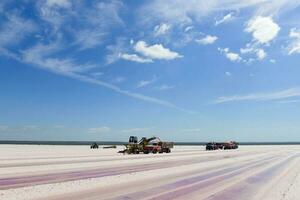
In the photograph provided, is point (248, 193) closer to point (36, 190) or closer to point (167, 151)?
A: point (36, 190)

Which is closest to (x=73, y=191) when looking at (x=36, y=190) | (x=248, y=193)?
(x=36, y=190)

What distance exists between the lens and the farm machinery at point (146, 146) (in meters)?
55.7

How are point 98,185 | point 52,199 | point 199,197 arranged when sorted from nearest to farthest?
point 52,199 → point 199,197 → point 98,185

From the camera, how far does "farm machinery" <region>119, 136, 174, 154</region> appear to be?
5566 cm

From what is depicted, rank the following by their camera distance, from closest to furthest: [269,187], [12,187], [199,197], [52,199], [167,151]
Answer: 1. [52,199]
2. [199,197]
3. [12,187]
4. [269,187]
5. [167,151]

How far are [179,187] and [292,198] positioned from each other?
414 cm

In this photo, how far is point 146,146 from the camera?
186 feet

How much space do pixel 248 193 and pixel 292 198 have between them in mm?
1635

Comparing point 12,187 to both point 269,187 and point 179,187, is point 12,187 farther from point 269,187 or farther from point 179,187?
point 269,187

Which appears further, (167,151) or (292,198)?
(167,151)

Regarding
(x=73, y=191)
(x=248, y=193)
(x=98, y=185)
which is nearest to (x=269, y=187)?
(x=248, y=193)

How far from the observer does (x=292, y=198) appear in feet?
45.6

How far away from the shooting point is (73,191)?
14188 millimetres

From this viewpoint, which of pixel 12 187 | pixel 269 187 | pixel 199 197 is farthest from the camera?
pixel 269 187
